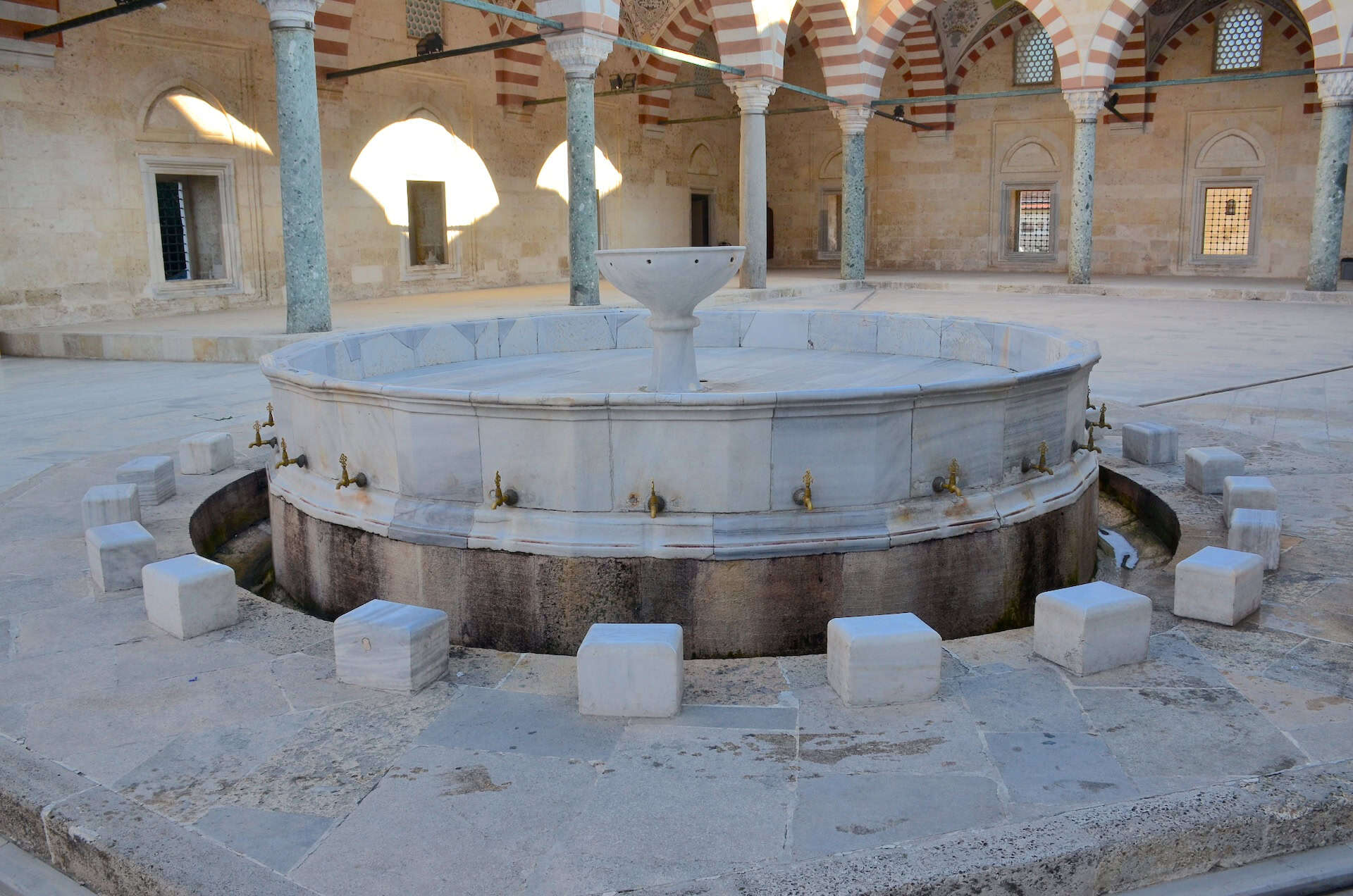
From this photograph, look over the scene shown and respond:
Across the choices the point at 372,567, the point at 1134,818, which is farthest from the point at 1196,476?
the point at 372,567

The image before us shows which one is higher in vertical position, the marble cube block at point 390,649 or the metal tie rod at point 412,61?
the metal tie rod at point 412,61

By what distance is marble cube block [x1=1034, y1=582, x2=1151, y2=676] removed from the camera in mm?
2850

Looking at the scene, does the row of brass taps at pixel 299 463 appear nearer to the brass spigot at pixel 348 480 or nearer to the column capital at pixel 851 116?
the brass spigot at pixel 348 480

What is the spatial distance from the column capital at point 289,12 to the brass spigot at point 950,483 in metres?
6.88

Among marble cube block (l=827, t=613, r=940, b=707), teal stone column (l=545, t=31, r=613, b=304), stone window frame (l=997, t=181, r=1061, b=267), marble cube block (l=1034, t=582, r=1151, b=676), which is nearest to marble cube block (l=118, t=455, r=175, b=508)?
marble cube block (l=827, t=613, r=940, b=707)

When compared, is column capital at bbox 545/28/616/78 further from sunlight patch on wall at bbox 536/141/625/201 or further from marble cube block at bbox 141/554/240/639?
marble cube block at bbox 141/554/240/639

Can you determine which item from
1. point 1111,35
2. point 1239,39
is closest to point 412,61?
point 1111,35

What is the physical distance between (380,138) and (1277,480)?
39.2 ft

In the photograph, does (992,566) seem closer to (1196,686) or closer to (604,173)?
(1196,686)

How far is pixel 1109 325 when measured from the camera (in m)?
11.2

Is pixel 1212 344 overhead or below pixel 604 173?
below

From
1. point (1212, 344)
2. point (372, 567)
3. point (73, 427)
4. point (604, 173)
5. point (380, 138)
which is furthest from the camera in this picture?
point (604, 173)

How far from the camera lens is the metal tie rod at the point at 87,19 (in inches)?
359

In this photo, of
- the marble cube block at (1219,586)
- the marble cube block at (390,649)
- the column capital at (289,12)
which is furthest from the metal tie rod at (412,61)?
the marble cube block at (1219,586)
